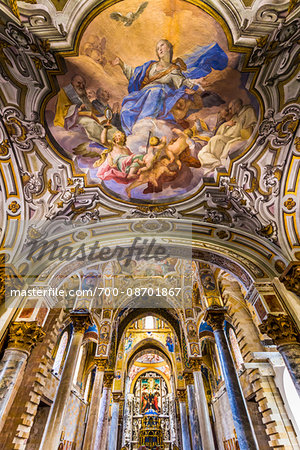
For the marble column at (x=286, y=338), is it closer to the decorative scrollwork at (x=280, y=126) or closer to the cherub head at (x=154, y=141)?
the decorative scrollwork at (x=280, y=126)

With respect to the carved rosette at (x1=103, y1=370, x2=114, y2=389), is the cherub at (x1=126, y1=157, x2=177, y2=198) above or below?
above

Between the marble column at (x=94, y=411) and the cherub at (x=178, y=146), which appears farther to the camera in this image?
the marble column at (x=94, y=411)

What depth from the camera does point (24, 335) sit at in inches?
221

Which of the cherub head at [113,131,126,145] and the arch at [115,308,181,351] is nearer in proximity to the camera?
the cherub head at [113,131,126,145]

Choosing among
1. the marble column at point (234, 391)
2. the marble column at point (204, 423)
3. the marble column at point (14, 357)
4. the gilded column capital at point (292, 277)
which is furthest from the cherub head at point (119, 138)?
the marble column at point (204, 423)

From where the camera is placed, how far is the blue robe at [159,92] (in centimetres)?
577

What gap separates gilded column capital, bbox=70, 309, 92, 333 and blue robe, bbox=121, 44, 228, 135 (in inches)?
280

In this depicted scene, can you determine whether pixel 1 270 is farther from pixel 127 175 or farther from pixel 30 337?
pixel 127 175

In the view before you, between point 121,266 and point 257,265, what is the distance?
7041 millimetres

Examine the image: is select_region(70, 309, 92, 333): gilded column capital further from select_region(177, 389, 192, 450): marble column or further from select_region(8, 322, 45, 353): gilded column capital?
select_region(177, 389, 192, 450): marble column

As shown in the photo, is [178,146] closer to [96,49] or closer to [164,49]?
[164,49]

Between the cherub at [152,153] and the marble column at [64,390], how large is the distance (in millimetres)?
6253

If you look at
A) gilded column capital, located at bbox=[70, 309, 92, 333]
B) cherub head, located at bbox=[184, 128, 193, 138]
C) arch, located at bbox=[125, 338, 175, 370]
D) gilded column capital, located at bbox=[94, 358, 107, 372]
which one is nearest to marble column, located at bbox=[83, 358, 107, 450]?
gilded column capital, located at bbox=[94, 358, 107, 372]

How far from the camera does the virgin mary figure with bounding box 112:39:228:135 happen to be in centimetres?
579
